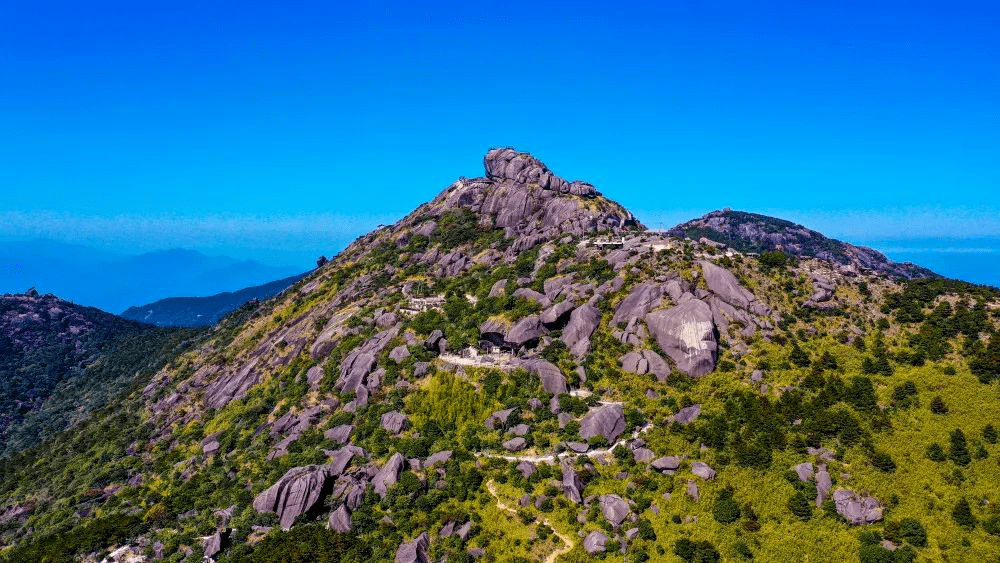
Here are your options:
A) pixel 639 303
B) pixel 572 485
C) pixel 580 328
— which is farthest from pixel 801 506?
pixel 580 328

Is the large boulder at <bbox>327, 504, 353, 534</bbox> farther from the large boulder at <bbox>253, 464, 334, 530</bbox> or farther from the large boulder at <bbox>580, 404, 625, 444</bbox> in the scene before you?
the large boulder at <bbox>580, 404, 625, 444</bbox>

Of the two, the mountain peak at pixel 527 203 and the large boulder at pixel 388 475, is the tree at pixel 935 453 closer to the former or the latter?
the large boulder at pixel 388 475

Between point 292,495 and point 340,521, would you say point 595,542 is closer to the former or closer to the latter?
point 340,521

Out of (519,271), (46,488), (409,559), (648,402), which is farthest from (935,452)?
(46,488)

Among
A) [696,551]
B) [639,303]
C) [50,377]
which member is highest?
[639,303]

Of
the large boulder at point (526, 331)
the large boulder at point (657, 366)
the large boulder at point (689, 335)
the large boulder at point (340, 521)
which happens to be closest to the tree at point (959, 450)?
the large boulder at point (689, 335)

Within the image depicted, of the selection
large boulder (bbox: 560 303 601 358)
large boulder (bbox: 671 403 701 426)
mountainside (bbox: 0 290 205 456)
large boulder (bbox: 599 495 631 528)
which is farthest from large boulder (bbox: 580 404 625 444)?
mountainside (bbox: 0 290 205 456)
